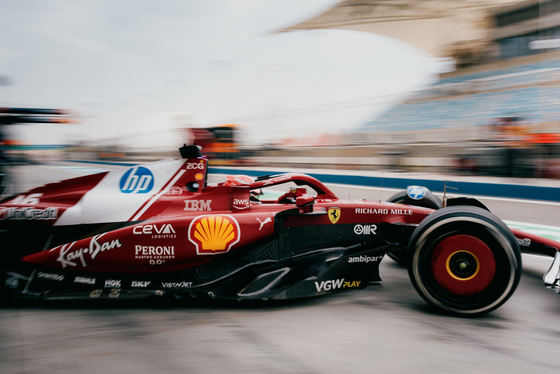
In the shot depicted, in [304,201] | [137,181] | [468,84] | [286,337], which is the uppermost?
[468,84]

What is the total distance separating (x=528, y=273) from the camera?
13.1 ft

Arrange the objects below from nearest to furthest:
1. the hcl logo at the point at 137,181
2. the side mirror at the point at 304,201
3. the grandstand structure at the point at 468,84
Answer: the side mirror at the point at 304,201 → the hcl logo at the point at 137,181 → the grandstand structure at the point at 468,84

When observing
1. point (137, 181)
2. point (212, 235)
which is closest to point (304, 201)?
point (212, 235)

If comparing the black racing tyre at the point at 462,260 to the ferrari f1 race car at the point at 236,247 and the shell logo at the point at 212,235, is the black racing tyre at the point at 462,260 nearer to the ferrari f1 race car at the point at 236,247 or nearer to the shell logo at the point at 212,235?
the ferrari f1 race car at the point at 236,247

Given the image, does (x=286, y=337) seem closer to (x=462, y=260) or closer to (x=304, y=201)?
(x=304, y=201)

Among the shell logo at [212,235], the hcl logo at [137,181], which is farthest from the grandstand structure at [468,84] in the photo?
the hcl logo at [137,181]

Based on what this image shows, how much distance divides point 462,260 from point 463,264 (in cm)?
3

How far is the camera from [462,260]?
2.94 m

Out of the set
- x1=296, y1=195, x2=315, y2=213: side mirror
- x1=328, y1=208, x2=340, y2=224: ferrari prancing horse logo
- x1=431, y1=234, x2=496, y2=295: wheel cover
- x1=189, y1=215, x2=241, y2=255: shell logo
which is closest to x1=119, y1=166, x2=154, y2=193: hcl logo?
x1=189, y1=215, x2=241, y2=255: shell logo

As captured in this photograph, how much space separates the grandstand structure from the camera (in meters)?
11.4

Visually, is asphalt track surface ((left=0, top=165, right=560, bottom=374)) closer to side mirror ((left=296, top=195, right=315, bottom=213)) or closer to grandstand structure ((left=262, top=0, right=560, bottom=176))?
side mirror ((left=296, top=195, right=315, bottom=213))

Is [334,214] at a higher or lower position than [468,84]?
lower

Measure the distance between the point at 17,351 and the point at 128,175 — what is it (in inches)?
61.8

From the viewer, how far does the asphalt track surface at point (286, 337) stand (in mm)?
2271
